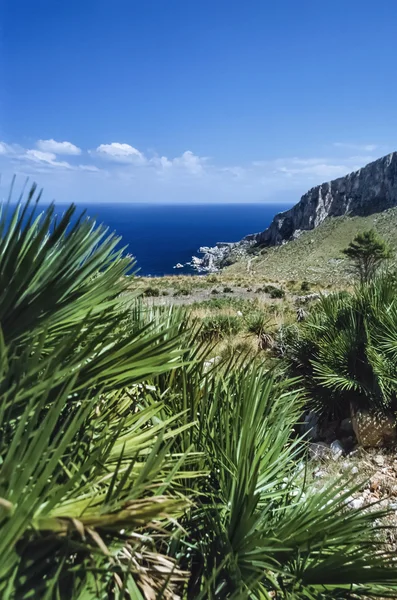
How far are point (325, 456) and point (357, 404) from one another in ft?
2.22

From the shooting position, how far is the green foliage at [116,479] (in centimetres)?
111

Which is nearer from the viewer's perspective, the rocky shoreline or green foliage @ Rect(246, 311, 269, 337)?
green foliage @ Rect(246, 311, 269, 337)

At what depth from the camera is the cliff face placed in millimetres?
73981

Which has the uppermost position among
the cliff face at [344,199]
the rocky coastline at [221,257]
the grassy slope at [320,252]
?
the cliff face at [344,199]

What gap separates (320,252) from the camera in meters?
63.5

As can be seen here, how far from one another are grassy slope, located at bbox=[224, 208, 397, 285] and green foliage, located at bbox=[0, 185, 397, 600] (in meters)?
45.8

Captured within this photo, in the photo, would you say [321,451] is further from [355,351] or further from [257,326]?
[257,326]

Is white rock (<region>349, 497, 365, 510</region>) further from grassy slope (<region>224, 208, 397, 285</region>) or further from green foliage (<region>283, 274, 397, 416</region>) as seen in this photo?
grassy slope (<region>224, 208, 397, 285</region>)

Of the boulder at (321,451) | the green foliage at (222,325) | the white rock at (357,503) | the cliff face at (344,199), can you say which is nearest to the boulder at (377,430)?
the boulder at (321,451)

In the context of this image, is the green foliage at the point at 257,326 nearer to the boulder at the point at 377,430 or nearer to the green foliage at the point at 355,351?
the green foliage at the point at 355,351

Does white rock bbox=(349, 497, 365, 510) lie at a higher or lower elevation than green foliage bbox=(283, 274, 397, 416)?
lower

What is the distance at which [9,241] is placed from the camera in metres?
1.62

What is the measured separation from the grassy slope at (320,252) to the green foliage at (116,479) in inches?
1803

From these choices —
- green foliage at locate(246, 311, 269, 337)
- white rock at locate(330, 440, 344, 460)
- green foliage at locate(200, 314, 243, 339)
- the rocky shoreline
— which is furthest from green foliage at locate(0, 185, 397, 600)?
the rocky shoreline
